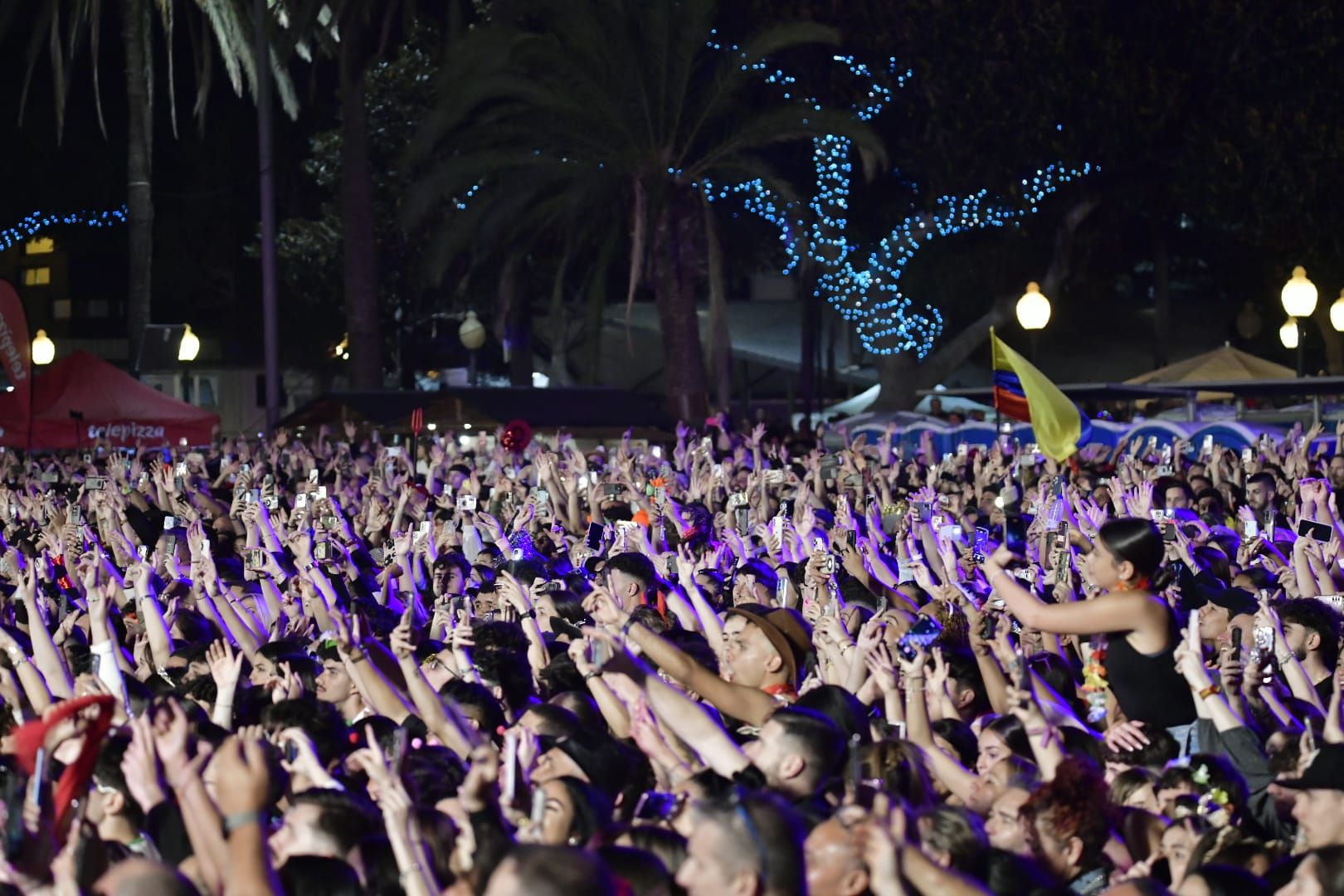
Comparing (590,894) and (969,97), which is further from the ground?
(969,97)

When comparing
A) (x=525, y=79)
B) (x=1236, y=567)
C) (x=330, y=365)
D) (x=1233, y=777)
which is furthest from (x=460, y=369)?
(x=1233, y=777)

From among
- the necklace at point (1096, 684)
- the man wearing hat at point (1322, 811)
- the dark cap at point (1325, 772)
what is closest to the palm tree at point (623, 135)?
the necklace at point (1096, 684)

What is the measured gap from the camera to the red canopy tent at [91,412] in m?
23.4

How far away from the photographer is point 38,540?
13984 mm

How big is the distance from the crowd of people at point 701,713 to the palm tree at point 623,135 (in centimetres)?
1265

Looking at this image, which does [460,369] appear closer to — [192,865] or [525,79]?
[525,79]

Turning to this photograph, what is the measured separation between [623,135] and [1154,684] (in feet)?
62.8

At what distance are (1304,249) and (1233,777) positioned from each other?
28.3 metres

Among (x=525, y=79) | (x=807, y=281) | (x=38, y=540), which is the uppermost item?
(x=525, y=79)

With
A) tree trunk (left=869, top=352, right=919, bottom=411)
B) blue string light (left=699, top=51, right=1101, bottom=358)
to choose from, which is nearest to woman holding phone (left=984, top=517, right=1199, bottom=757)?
blue string light (left=699, top=51, right=1101, bottom=358)

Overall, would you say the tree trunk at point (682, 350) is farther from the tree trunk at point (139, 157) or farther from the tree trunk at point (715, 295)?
the tree trunk at point (139, 157)

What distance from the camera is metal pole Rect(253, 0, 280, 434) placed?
27.1m

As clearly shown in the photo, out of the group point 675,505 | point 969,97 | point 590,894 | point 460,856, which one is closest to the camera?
point 590,894

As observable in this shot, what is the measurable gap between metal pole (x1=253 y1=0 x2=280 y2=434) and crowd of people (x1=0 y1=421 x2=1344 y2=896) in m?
15.2
